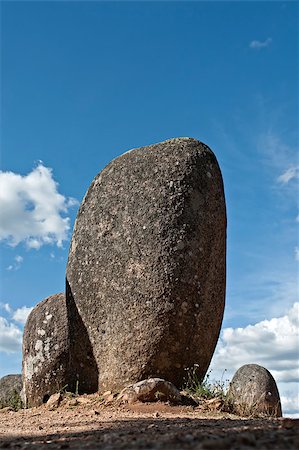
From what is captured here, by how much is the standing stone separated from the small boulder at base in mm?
663

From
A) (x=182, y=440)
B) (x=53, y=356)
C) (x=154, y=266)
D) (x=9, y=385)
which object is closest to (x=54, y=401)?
(x=53, y=356)

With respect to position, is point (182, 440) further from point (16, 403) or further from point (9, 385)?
point (9, 385)

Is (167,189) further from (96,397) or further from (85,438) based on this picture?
(85,438)

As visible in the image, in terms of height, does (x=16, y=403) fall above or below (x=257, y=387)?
below

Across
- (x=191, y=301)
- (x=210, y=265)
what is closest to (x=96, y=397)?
(x=191, y=301)

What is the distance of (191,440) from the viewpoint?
4.07 meters

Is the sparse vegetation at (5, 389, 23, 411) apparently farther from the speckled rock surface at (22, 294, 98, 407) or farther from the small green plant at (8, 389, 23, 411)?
the speckled rock surface at (22, 294, 98, 407)

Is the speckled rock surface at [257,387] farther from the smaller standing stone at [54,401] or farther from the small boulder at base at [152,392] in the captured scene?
the small boulder at base at [152,392]

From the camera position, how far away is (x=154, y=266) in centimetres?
943

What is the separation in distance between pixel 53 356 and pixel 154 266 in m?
2.68

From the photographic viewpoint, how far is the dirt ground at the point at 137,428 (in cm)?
400

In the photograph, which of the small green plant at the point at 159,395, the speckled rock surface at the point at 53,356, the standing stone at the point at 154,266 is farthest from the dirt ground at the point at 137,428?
the standing stone at the point at 154,266

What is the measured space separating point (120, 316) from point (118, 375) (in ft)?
3.17

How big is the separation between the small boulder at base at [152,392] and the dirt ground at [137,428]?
13cm
